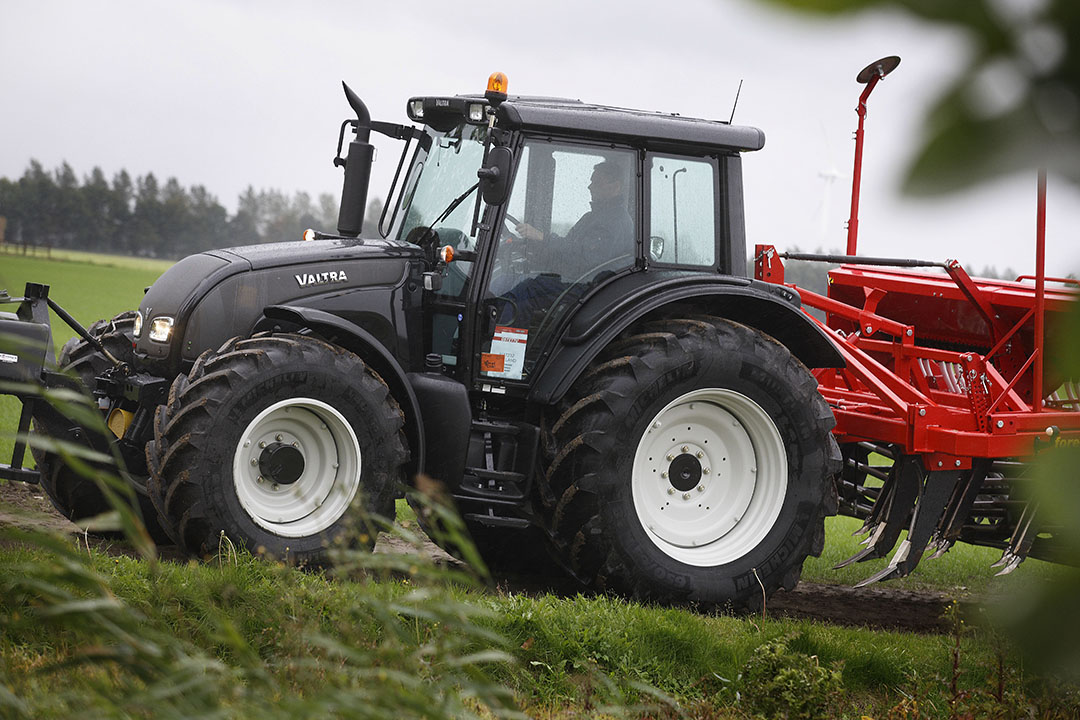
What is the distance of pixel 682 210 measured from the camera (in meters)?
6.23

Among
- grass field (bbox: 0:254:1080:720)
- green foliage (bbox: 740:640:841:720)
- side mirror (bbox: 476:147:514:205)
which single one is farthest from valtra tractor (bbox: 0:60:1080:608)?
green foliage (bbox: 740:640:841:720)

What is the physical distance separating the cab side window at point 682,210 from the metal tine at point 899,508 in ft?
5.12

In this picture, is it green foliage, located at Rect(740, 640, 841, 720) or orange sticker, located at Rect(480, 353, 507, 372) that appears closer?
green foliage, located at Rect(740, 640, 841, 720)

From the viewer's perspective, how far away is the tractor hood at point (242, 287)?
562 centimetres

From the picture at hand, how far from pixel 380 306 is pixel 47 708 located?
3858mm

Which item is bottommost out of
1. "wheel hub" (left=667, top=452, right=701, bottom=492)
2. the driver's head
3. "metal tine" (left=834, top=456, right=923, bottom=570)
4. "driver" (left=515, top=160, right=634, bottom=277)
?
"metal tine" (left=834, top=456, right=923, bottom=570)

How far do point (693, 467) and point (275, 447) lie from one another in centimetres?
216

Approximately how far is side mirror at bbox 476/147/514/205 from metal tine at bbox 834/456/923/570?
2.69m

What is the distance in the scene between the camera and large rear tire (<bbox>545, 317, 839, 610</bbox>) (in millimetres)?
5492

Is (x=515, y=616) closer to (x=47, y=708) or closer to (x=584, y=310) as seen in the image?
Result: (x=584, y=310)

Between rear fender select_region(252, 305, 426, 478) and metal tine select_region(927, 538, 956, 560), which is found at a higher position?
rear fender select_region(252, 305, 426, 478)

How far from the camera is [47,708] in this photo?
2139mm

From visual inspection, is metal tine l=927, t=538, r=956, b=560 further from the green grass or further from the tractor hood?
→ the tractor hood

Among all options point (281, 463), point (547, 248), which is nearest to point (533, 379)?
point (547, 248)
